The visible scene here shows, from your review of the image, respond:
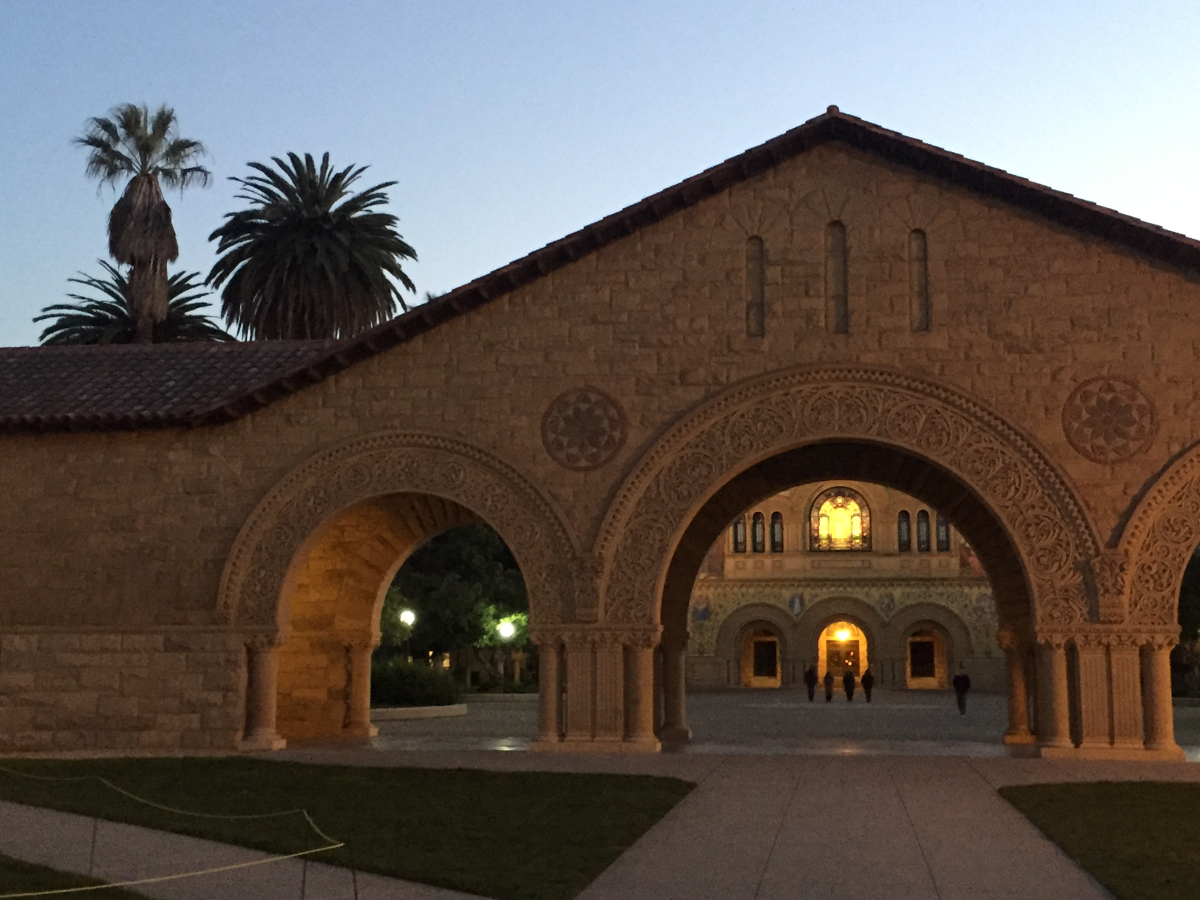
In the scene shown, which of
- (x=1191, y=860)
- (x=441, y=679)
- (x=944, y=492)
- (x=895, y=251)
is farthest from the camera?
(x=441, y=679)

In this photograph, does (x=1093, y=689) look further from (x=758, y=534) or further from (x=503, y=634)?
(x=758, y=534)

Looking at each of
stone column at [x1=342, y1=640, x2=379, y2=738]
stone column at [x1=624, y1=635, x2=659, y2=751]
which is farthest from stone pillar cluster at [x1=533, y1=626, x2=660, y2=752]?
stone column at [x1=342, y1=640, x2=379, y2=738]

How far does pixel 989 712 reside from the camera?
3631cm

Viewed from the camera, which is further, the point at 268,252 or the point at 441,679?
the point at 268,252

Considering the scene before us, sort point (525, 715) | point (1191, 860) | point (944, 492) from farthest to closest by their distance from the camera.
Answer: point (525, 715) < point (944, 492) < point (1191, 860)

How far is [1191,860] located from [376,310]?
3770 cm

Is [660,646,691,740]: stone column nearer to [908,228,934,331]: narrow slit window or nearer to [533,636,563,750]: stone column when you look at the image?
[533,636,563,750]: stone column

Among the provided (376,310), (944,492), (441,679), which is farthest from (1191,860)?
(376,310)

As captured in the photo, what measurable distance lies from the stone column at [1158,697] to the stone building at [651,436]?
5 centimetres

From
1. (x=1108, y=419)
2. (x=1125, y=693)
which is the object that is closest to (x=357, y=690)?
(x=1125, y=693)

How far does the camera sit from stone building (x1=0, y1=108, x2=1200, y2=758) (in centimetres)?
1895

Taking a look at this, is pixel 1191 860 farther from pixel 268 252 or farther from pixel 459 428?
pixel 268 252

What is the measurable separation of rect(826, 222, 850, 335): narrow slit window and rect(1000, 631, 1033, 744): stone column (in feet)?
22.0

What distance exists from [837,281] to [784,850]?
36.1 feet
